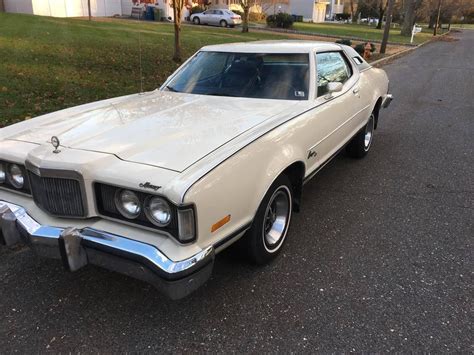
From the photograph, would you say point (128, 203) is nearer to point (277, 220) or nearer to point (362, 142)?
point (277, 220)

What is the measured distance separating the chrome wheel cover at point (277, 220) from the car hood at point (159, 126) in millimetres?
569

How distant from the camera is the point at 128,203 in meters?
2.36

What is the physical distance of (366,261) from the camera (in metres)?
3.18

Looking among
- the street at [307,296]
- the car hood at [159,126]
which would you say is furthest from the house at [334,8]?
the car hood at [159,126]

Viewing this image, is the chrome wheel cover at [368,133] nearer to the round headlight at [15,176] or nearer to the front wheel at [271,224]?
the front wheel at [271,224]

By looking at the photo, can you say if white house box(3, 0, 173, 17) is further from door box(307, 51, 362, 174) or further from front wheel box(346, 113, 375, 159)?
door box(307, 51, 362, 174)

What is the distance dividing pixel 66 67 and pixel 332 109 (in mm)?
7859

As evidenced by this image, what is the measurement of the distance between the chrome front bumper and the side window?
2230 mm

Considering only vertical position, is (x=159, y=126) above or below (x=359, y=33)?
above

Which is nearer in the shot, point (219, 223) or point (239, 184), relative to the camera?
point (219, 223)

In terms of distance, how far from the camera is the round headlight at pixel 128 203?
2.33 m

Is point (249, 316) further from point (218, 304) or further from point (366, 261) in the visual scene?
point (366, 261)

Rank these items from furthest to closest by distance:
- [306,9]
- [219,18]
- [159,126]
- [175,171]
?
[306,9], [219,18], [159,126], [175,171]

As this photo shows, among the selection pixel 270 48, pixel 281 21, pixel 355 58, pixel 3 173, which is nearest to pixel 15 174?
pixel 3 173
